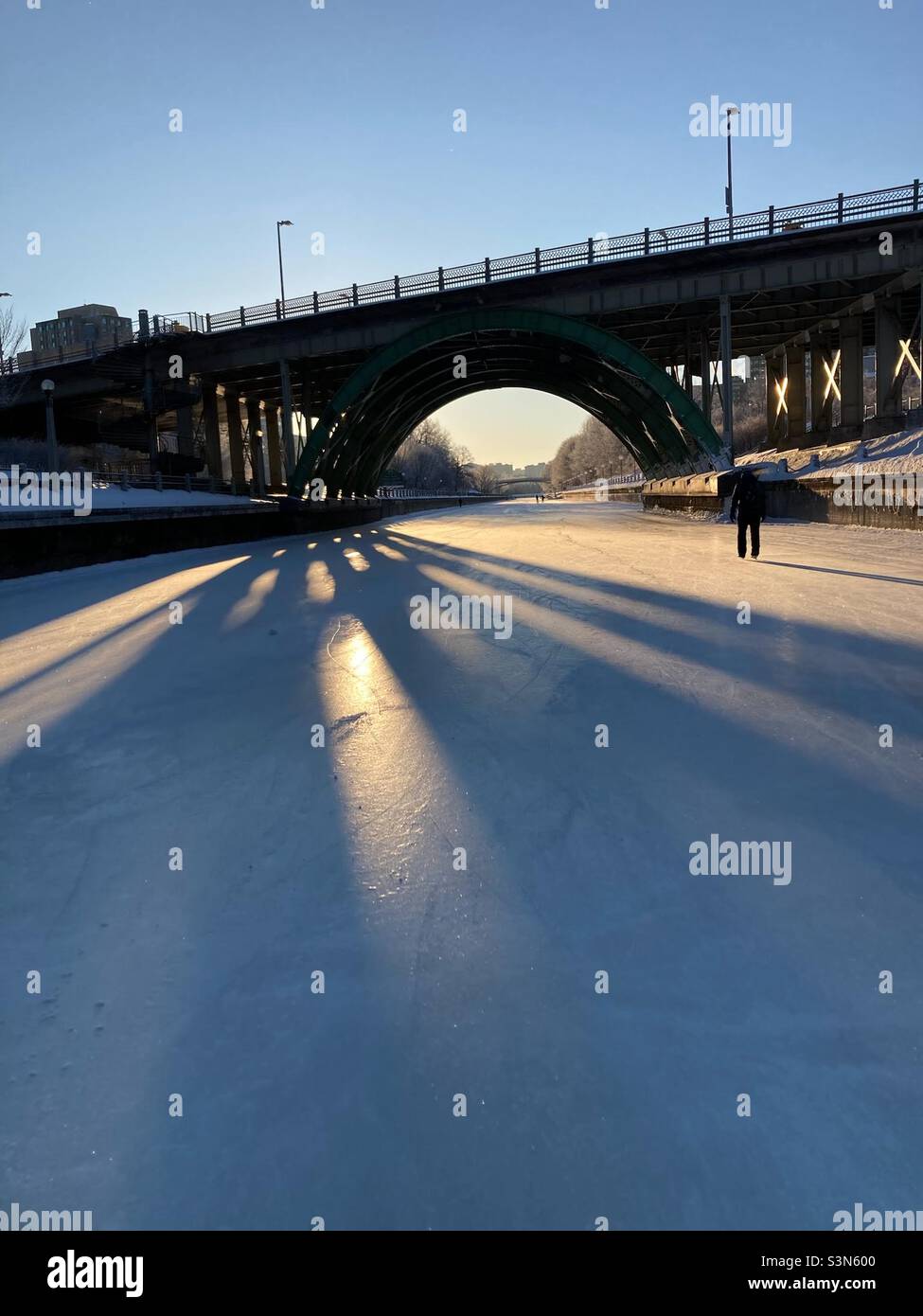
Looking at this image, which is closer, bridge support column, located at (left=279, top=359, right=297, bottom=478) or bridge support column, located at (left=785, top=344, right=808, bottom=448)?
bridge support column, located at (left=279, top=359, right=297, bottom=478)

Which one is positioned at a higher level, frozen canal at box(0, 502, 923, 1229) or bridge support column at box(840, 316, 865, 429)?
bridge support column at box(840, 316, 865, 429)

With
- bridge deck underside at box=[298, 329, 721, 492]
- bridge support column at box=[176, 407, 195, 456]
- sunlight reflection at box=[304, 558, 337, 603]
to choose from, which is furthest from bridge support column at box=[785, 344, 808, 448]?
sunlight reflection at box=[304, 558, 337, 603]

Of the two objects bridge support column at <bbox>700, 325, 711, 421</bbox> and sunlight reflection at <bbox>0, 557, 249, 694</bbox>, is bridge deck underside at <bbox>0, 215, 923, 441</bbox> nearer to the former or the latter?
bridge support column at <bbox>700, 325, 711, 421</bbox>

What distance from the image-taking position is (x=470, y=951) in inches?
111

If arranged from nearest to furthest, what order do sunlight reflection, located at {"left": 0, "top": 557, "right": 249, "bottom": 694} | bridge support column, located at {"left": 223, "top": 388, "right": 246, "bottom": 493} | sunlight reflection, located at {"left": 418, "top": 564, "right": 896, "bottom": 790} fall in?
sunlight reflection, located at {"left": 418, "top": 564, "right": 896, "bottom": 790}
sunlight reflection, located at {"left": 0, "top": 557, "right": 249, "bottom": 694}
bridge support column, located at {"left": 223, "top": 388, "right": 246, "bottom": 493}

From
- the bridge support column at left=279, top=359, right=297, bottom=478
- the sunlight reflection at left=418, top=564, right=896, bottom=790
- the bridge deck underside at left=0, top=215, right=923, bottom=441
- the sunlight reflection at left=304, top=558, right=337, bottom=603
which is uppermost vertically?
the bridge deck underside at left=0, top=215, right=923, bottom=441

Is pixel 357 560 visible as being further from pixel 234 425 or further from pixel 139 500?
pixel 234 425

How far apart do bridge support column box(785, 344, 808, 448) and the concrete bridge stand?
12cm

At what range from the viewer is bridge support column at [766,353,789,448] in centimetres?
4706

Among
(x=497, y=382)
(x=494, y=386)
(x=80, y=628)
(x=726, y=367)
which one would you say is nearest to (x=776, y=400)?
(x=726, y=367)

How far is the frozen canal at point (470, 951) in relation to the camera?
79.0 inches

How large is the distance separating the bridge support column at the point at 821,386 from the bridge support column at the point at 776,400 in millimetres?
3480

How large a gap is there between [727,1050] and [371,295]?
3865 centimetres
